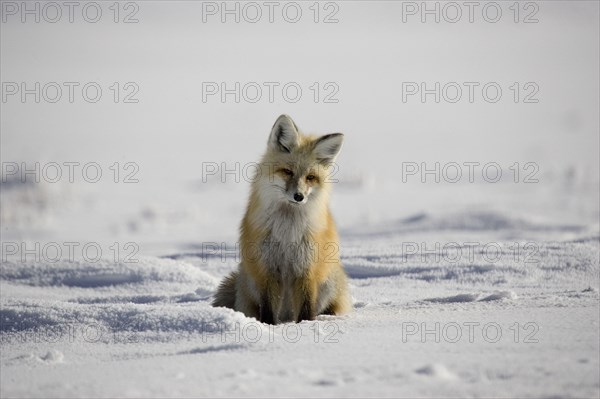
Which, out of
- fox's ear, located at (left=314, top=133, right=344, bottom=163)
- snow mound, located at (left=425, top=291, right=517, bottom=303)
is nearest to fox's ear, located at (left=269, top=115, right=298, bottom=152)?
fox's ear, located at (left=314, top=133, right=344, bottom=163)

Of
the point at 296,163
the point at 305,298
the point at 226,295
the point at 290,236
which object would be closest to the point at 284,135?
the point at 296,163

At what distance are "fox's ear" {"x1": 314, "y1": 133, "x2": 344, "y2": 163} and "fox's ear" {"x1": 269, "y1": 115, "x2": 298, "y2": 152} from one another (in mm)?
184

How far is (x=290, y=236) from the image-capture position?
512 centimetres

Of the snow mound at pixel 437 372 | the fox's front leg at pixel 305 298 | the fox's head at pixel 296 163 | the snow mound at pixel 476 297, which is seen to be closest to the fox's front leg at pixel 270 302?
→ the fox's front leg at pixel 305 298

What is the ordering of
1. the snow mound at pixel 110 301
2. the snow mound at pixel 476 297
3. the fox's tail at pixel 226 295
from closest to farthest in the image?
the snow mound at pixel 110 301
the snow mound at pixel 476 297
the fox's tail at pixel 226 295

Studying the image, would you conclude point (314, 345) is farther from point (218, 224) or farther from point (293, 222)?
point (218, 224)

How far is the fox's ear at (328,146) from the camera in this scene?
5.25 metres

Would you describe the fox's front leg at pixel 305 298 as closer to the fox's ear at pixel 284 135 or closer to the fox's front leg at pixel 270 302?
the fox's front leg at pixel 270 302

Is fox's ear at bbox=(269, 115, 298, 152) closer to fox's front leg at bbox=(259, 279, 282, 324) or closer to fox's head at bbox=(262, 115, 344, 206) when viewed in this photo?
fox's head at bbox=(262, 115, 344, 206)

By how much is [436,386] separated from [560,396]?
501 millimetres

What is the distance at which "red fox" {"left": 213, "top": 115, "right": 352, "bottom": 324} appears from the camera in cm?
510

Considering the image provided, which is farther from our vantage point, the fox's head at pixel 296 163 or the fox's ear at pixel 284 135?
the fox's ear at pixel 284 135

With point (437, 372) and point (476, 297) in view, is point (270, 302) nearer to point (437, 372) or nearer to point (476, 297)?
point (476, 297)

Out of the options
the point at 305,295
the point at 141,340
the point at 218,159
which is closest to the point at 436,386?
the point at 141,340
